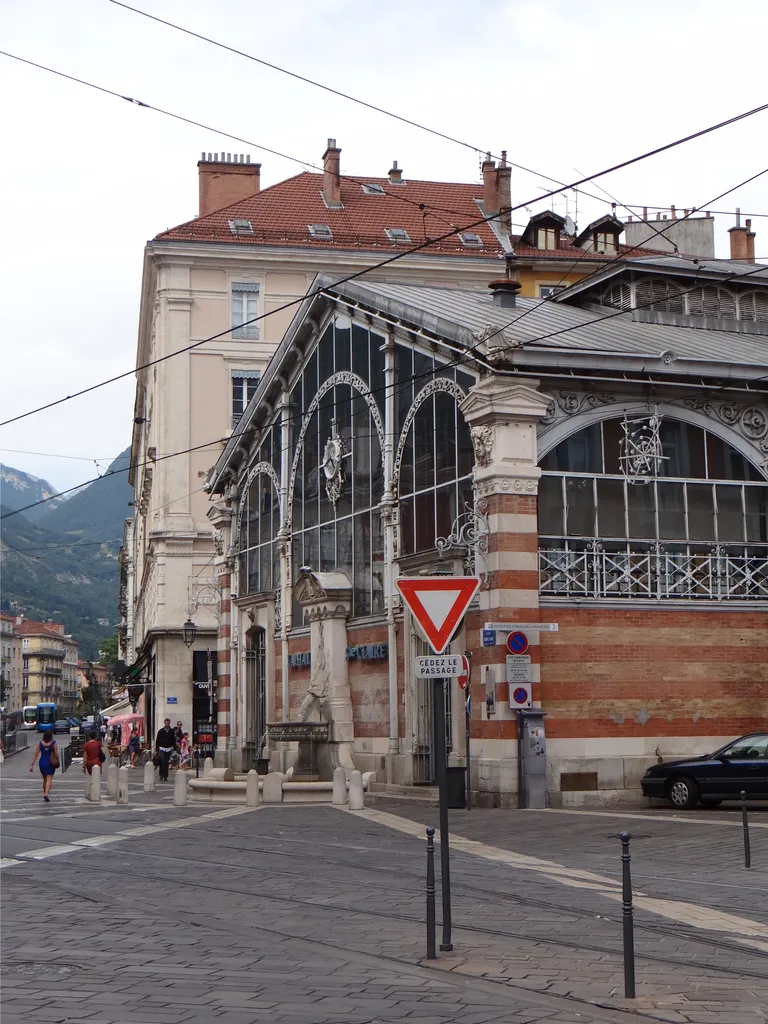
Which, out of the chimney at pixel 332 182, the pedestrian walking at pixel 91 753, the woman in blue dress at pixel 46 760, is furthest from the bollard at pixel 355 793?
the chimney at pixel 332 182

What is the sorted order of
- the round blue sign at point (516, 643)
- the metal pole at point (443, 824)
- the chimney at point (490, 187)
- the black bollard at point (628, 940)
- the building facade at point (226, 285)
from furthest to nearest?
the chimney at point (490, 187) → the building facade at point (226, 285) → the round blue sign at point (516, 643) → the metal pole at point (443, 824) → the black bollard at point (628, 940)

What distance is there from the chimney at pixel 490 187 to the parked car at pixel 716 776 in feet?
133

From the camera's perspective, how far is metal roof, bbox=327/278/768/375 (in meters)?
28.1

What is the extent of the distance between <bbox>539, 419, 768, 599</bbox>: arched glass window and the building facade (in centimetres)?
2731

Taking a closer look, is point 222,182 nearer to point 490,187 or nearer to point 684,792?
point 490,187

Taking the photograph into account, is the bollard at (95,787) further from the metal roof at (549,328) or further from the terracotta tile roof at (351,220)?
the terracotta tile roof at (351,220)

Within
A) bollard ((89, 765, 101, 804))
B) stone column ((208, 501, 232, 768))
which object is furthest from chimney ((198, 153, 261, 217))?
bollard ((89, 765, 101, 804))

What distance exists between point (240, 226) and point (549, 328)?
29.9 m

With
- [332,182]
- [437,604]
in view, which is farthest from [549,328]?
[332,182]

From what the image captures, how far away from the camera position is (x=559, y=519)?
2791 centimetres

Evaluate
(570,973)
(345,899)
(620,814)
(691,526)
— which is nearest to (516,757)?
(620,814)

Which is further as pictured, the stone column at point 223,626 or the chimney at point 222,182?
the chimney at point 222,182

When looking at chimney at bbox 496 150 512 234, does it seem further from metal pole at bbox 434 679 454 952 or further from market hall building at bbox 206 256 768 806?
metal pole at bbox 434 679 454 952

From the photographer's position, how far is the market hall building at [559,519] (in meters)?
27.1
